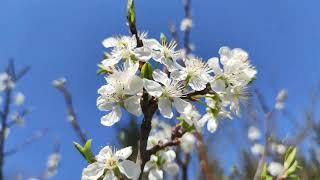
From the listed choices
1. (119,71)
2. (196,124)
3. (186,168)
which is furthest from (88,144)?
(186,168)

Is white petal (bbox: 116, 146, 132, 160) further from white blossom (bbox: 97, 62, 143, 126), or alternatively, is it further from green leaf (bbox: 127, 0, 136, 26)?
green leaf (bbox: 127, 0, 136, 26)

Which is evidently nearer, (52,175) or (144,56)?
(144,56)

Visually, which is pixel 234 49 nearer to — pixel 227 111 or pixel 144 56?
pixel 227 111

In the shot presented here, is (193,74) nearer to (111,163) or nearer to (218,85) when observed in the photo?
(218,85)

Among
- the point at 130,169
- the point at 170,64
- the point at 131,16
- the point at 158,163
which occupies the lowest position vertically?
the point at 130,169

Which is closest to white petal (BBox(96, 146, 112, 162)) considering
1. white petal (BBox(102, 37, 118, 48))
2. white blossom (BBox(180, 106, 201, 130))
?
white blossom (BBox(180, 106, 201, 130))

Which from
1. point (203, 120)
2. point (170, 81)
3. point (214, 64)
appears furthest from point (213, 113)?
point (170, 81)
